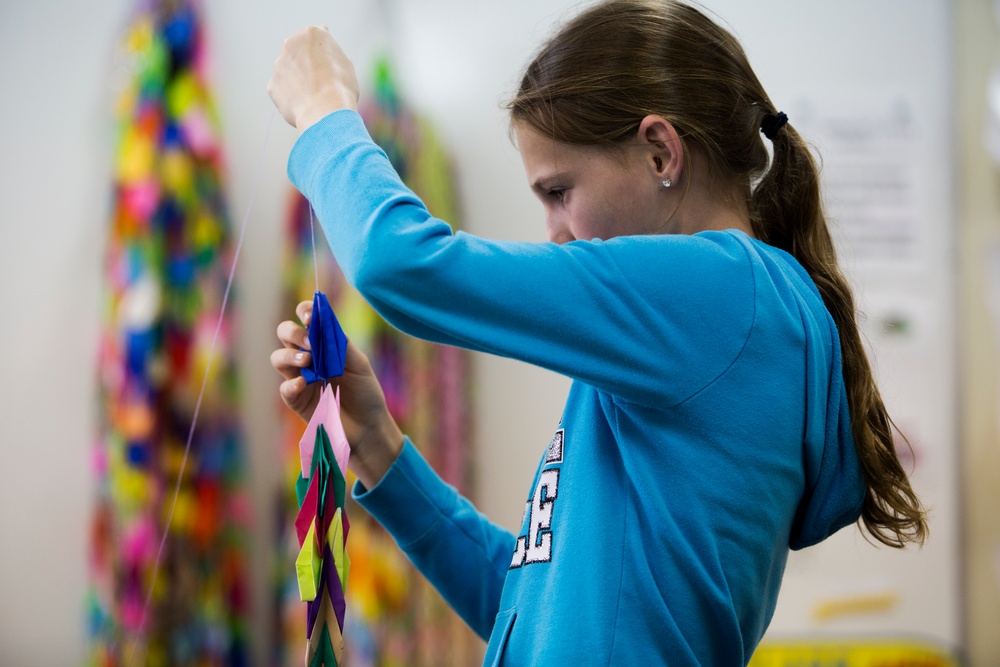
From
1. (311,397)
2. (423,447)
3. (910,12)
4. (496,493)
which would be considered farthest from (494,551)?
(910,12)

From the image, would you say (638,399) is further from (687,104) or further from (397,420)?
(397,420)

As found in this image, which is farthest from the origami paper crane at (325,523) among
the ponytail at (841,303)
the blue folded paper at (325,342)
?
the ponytail at (841,303)

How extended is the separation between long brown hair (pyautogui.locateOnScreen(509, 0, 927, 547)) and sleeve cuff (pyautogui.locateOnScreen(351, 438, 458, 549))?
0.35 meters

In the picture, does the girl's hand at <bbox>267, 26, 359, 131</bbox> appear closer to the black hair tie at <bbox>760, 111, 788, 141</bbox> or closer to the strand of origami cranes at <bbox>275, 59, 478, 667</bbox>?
the black hair tie at <bbox>760, 111, 788, 141</bbox>

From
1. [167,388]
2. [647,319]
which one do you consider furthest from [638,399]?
[167,388]

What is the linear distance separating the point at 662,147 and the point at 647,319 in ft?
0.60

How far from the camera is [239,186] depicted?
1865mm

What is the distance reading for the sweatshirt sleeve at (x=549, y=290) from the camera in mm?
545

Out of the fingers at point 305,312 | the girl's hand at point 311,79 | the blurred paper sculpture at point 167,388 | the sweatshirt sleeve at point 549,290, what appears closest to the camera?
the sweatshirt sleeve at point 549,290

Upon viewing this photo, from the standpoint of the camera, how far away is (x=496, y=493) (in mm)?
1883

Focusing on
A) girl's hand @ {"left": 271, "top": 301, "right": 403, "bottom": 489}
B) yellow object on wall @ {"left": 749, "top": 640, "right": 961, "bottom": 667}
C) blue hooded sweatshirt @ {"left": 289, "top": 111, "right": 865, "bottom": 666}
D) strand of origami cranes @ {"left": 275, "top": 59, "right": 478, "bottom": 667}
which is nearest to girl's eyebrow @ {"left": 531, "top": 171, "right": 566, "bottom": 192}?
blue hooded sweatshirt @ {"left": 289, "top": 111, "right": 865, "bottom": 666}

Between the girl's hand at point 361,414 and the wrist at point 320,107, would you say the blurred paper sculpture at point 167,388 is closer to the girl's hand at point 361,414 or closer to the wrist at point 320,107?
the girl's hand at point 361,414

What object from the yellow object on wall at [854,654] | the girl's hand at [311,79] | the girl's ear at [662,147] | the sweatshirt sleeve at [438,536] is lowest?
the yellow object on wall at [854,654]

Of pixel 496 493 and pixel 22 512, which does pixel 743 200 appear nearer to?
pixel 496 493
